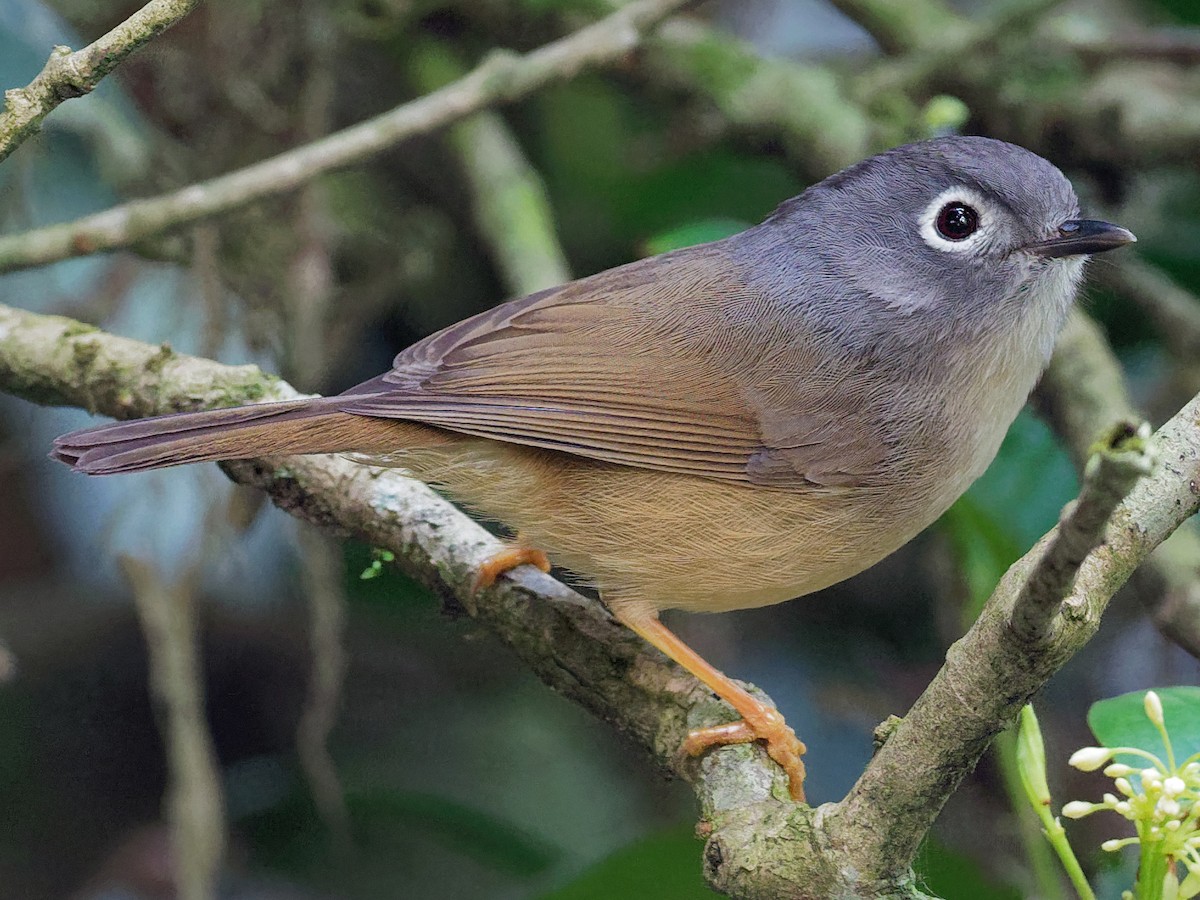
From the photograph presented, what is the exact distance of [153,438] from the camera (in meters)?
2.61

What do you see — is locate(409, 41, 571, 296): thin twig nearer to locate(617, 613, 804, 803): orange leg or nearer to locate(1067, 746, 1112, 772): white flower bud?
locate(617, 613, 804, 803): orange leg

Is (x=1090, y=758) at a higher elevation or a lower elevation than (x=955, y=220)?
lower

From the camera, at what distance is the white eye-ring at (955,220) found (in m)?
3.03

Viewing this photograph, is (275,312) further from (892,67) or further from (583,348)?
(892,67)

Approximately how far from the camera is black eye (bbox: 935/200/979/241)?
3.05 meters

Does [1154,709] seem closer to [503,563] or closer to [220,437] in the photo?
[503,563]

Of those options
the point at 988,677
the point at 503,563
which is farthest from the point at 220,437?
the point at 988,677

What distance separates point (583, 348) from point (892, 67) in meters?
2.26

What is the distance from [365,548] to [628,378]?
178 cm

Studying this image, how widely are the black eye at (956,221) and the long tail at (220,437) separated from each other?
1.49 metres

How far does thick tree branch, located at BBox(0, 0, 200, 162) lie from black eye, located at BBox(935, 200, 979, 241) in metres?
1.86

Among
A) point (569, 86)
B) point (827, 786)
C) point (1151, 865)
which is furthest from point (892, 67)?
point (1151, 865)

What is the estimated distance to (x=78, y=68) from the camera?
1997 millimetres

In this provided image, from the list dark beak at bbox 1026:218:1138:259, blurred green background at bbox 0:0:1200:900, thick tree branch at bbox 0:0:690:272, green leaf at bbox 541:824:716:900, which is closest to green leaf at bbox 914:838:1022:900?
green leaf at bbox 541:824:716:900
